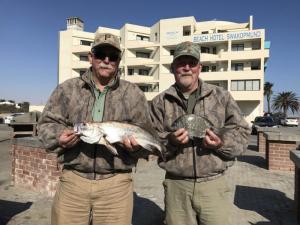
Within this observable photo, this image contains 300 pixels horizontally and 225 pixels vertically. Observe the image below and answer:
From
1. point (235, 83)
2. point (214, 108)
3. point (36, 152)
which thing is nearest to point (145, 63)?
point (235, 83)

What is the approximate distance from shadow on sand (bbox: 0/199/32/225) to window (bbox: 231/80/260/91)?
48256 millimetres

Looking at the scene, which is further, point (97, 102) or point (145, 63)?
point (145, 63)

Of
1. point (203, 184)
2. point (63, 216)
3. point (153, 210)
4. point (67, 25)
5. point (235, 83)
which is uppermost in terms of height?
point (67, 25)

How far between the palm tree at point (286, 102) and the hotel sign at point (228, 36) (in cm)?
3036

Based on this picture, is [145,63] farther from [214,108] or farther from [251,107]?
[214,108]

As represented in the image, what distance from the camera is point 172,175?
404cm

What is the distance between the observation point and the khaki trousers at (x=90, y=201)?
369cm

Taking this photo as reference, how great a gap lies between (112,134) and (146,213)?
13.7ft

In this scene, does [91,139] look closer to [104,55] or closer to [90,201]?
[90,201]

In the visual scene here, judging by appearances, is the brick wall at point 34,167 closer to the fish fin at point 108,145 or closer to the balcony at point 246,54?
the fish fin at point 108,145

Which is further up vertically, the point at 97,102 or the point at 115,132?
the point at 97,102

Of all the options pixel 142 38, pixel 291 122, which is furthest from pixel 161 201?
pixel 142 38

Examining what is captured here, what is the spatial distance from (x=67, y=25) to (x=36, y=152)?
62609 mm

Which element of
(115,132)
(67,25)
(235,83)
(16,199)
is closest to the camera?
(115,132)
